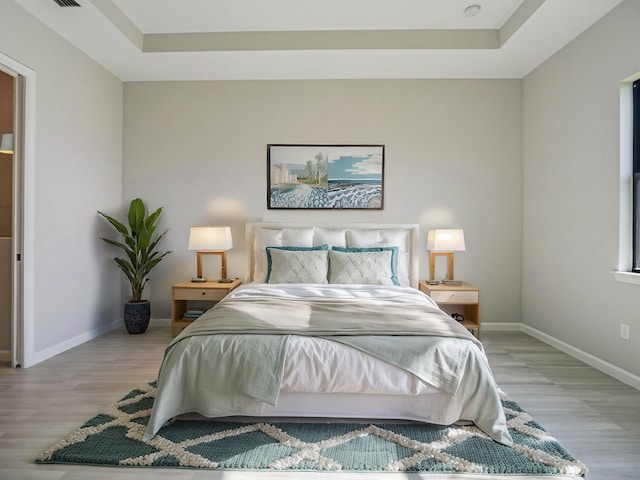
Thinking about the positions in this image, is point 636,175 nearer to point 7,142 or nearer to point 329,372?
point 329,372

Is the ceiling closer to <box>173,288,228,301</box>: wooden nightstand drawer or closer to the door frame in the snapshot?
the door frame

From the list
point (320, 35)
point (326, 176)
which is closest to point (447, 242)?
point (326, 176)

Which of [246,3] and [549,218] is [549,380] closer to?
[549,218]

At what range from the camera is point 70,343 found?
3791 millimetres

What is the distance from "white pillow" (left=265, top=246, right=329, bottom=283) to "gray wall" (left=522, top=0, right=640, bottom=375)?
2.21 meters

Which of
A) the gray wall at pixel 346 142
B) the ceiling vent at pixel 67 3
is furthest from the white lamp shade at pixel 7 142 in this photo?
the gray wall at pixel 346 142

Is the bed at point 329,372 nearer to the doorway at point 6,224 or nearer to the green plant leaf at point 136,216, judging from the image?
the doorway at point 6,224

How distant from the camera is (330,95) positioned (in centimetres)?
454

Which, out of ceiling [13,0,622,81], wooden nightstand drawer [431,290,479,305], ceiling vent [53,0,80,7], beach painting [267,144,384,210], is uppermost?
ceiling [13,0,622,81]

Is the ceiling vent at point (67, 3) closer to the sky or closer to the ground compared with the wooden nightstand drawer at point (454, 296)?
closer to the sky

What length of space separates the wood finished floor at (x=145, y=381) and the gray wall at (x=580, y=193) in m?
0.37

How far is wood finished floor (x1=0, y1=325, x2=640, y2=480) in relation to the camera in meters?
1.87

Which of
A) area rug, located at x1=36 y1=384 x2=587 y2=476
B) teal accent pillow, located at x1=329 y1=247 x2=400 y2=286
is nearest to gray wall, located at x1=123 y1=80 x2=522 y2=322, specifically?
teal accent pillow, located at x1=329 y1=247 x2=400 y2=286

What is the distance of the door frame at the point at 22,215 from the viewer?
324 cm
